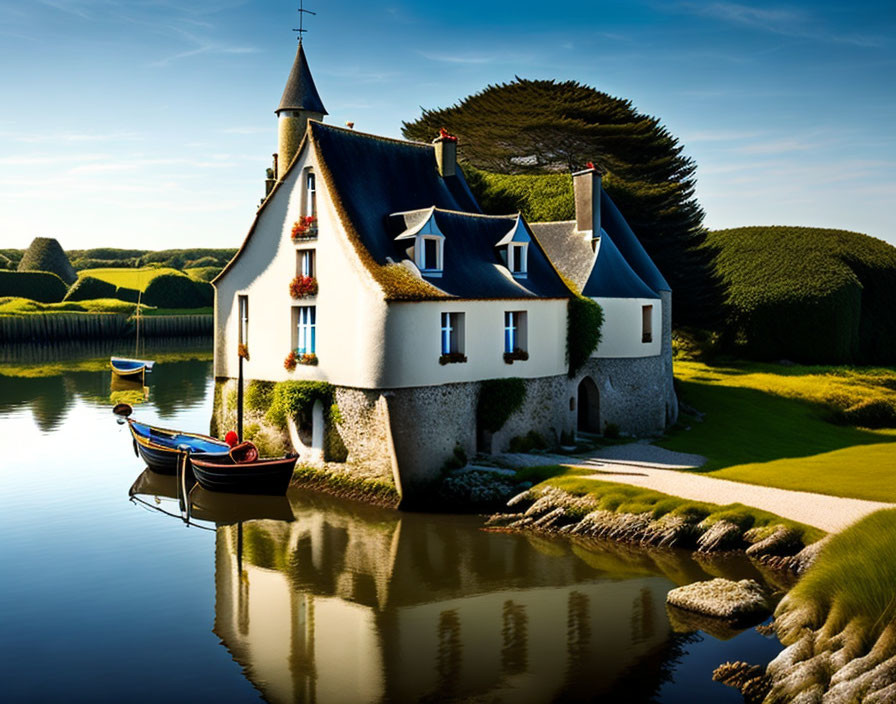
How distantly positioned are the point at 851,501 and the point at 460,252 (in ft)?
48.3

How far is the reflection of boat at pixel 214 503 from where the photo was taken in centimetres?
2577

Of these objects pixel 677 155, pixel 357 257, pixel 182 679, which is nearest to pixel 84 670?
pixel 182 679

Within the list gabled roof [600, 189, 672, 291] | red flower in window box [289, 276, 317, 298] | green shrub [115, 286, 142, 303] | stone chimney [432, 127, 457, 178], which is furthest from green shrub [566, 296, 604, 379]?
green shrub [115, 286, 142, 303]

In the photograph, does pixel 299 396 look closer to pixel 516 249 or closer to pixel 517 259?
pixel 517 259

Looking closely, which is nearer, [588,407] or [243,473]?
[243,473]

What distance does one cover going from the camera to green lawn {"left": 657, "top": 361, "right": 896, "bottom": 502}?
1005 inches

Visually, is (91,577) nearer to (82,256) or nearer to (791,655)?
(791,655)

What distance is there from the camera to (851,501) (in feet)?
73.1

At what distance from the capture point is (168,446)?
30.4m

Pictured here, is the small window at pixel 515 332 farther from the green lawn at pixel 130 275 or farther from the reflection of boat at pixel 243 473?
the green lawn at pixel 130 275

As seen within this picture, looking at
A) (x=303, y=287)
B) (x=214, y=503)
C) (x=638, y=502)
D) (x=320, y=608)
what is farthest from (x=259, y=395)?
(x=638, y=502)

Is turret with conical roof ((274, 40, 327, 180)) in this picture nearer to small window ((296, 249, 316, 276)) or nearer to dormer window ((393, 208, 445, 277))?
small window ((296, 249, 316, 276))

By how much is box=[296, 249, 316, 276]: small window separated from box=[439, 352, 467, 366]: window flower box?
558 centimetres

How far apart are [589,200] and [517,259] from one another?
5.38m
